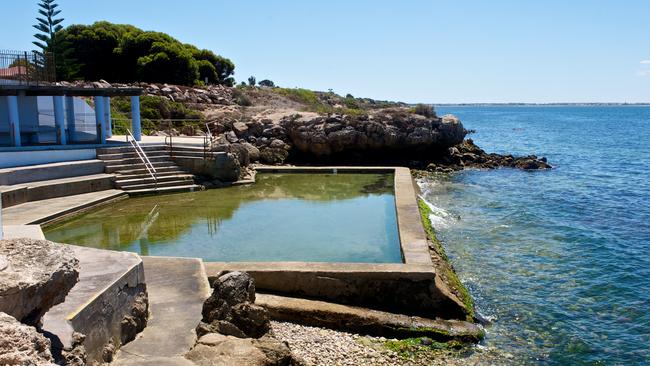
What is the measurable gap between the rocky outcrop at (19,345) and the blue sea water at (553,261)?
7.04 meters

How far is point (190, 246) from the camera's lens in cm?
1216

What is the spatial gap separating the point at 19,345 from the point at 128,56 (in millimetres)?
46825

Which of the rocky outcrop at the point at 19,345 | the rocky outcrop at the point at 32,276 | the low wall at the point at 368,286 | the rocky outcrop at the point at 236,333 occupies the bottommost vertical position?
the low wall at the point at 368,286

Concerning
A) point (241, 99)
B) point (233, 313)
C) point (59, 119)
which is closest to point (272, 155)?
point (59, 119)

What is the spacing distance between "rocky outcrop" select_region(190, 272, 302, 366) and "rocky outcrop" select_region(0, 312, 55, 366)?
189 centimetres

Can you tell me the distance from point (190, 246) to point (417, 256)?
16.4ft

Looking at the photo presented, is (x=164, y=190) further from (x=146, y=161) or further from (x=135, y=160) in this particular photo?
(x=135, y=160)

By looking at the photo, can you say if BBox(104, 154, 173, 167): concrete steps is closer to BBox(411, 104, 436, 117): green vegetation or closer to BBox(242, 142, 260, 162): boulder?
BBox(242, 142, 260, 162): boulder

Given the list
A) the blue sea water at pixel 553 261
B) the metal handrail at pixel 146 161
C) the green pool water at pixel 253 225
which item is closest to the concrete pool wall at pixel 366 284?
the blue sea water at pixel 553 261

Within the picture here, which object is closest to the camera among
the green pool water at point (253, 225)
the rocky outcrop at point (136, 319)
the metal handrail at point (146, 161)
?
the rocky outcrop at point (136, 319)

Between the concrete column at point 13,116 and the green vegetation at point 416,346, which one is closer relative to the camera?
the green vegetation at point 416,346

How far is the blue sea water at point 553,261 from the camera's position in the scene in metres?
9.52

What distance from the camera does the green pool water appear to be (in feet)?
38.6

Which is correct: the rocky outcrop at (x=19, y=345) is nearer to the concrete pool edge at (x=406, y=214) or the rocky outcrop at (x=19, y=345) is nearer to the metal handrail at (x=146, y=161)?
the concrete pool edge at (x=406, y=214)
